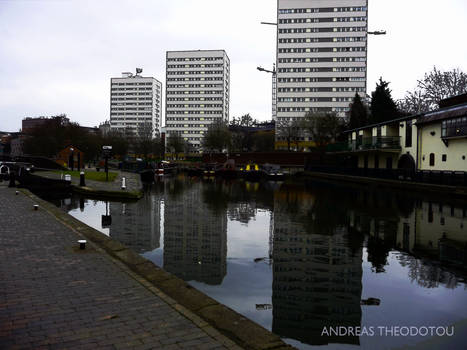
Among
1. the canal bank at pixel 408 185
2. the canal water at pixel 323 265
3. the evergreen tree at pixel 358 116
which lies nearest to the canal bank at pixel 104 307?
the canal water at pixel 323 265

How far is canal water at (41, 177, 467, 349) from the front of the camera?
5.88 metres

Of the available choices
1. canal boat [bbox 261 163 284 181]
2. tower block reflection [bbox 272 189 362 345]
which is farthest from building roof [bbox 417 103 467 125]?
tower block reflection [bbox 272 189 362 345]

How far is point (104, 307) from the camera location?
5254mm

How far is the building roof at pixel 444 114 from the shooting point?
31.5 meters

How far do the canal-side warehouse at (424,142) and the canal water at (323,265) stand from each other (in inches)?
676

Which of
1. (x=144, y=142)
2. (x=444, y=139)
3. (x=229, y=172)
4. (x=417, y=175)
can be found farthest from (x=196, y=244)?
(x=144, y=142)

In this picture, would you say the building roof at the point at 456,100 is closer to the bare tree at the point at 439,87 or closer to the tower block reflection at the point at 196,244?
the bare tree at the point at 439,87

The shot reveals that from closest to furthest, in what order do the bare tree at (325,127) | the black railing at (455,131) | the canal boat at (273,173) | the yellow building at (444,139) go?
the black railing at (455,131) → the yellow building at (444,139) → the canal boat at (273,173) → the bare tree at (325,127)

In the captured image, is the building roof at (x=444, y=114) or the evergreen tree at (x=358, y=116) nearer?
the building roof at (x=444, y=114)

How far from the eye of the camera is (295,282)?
7938mm

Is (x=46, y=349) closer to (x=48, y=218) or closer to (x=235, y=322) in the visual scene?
(x=235, y=322)

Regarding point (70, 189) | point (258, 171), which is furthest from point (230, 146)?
point (70, 189)

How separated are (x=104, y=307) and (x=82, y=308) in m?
0.29

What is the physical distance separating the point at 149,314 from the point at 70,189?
25.7 m
